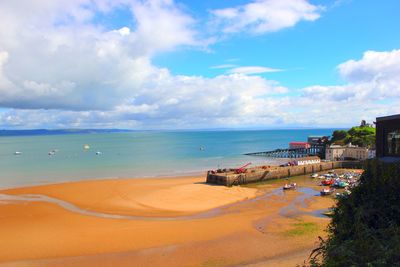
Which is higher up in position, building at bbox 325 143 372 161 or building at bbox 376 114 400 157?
building at bbox 376 114 400 157

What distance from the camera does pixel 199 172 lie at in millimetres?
57688

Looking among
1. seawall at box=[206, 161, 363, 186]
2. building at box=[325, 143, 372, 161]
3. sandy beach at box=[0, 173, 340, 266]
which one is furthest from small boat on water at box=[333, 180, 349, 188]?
building at box=[325, 143, 372, 161]

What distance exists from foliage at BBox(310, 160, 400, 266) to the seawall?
3068 centimetres

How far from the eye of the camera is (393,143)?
61.1 ft

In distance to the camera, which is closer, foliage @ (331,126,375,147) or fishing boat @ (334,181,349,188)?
fishing boat @ (334,181,349,188)

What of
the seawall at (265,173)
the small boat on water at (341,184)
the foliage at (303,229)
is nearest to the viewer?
the foliage at (303,229)

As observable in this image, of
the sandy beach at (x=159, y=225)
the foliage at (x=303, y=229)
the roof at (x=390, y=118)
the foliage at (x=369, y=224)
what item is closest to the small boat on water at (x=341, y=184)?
the sandy beach at (x=159, y=225)

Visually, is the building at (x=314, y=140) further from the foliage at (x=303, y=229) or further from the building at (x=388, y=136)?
the building at (x=388, y=136)

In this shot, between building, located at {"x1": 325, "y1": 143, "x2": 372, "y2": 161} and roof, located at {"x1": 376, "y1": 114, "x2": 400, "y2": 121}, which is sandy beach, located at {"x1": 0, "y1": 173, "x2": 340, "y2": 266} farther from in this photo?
building, located at {"x1": 325, "y1": 143, "x2": 372, "y2": 161}

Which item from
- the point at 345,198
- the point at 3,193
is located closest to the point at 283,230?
the point at 345,198

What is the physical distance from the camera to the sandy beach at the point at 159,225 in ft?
62.0

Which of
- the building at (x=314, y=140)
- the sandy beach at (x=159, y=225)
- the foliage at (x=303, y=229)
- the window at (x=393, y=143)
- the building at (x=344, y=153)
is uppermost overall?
the window at (x=393, y=143)

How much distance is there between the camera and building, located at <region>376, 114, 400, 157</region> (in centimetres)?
1822

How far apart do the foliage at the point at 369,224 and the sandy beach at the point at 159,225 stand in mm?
6222
